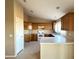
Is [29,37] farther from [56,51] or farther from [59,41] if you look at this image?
[56,51]

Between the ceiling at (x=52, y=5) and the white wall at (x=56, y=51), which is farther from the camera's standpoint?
the ceiling at (x=52, y=5)

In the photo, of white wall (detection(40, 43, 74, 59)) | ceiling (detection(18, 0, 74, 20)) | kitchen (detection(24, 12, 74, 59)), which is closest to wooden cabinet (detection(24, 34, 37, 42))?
kitchen (detection(24, 12, 74, 59))

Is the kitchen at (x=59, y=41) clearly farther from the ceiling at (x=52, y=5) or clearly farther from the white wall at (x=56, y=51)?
the ceiling at (x=52, y=5)

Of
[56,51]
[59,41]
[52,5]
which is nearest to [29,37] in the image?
[52,5]

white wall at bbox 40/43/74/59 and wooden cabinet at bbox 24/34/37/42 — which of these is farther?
wooden cabinet at bbox 24/34/37/42

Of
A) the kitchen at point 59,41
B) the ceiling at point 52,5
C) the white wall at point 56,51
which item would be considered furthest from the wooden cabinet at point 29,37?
the white wall at point 56,51

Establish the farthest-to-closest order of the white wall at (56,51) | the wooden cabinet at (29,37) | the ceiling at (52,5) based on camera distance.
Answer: the wooden cabinet at (29,37)
the ceiling at (52,5)
the white wall at (56,51)

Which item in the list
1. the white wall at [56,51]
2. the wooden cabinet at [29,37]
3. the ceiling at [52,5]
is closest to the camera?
the white wall at [56,51]

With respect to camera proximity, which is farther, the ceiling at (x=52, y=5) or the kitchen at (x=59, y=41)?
the ceiling at (x=52, y=5)

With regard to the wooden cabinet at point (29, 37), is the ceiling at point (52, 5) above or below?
above

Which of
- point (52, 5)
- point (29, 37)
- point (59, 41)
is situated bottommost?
point (29, 37)

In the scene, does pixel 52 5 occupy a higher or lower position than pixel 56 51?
higher

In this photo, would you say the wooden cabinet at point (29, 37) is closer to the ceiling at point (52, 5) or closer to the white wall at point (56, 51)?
the ceiling at point (52, 5)

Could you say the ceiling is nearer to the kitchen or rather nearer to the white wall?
the kitchen
